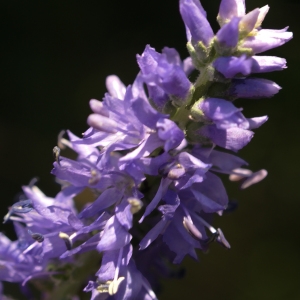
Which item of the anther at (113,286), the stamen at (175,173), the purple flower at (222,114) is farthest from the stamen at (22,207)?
the purple flower at (222,114)

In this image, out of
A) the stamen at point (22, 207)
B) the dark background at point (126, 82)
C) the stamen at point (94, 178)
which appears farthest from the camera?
the dark background at point (126, 82)

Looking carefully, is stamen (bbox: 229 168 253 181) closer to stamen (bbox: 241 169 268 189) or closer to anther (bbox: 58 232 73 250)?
stamen (bbox: 241 169 268 189)

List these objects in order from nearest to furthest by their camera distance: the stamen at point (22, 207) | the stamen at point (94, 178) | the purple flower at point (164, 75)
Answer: the purple flower at point (164, 75) → the stamen at point (94, 178) → the stamen at point (22, 207)

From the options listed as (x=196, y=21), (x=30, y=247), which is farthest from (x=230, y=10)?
(x=30, y=247)

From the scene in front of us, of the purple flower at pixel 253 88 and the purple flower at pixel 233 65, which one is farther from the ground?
the purple flower at pixel 233 65

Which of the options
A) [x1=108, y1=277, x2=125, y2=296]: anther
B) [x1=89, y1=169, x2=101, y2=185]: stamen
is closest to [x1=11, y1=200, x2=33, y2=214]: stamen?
[x1=89, y1=169, x2=101, y2=185]: stamen

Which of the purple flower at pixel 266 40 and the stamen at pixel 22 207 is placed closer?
the purple flower at pixel 266 40

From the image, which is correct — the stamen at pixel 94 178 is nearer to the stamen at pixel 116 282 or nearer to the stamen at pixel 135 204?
the stamen at pixel 135 204

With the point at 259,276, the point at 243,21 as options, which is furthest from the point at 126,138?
the point at 259,276

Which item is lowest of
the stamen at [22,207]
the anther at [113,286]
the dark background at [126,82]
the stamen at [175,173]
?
the dark background at [126,82]
